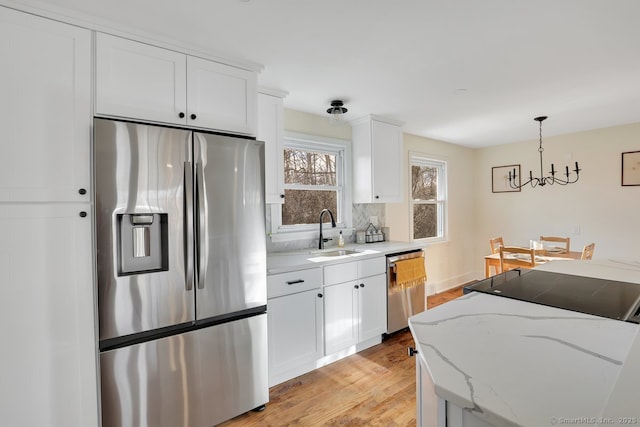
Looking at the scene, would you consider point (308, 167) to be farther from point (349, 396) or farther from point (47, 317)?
point (47, 317)

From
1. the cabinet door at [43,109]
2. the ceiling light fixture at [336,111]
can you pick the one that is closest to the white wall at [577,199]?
the ceiling light fixture at [336,111]

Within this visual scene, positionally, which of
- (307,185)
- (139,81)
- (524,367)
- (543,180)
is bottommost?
(524,367)

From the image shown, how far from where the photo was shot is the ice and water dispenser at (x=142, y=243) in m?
1.62

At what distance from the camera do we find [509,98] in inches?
114

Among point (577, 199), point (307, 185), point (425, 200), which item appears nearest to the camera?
point (307, 185)

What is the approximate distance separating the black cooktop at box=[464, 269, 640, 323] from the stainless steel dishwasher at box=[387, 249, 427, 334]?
4.34 ft

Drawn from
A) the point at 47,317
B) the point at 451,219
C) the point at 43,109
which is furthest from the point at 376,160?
the point at 47,317

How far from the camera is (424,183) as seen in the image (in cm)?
464

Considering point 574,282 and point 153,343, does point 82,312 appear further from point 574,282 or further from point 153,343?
point 574,282

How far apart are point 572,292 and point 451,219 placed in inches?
140

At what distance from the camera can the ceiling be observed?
156 cm

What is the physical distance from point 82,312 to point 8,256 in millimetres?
393

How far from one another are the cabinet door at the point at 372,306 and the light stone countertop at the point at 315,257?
0.79 ft

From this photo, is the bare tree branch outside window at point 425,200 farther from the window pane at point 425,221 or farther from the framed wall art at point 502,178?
the framed wall art at point 502,178
